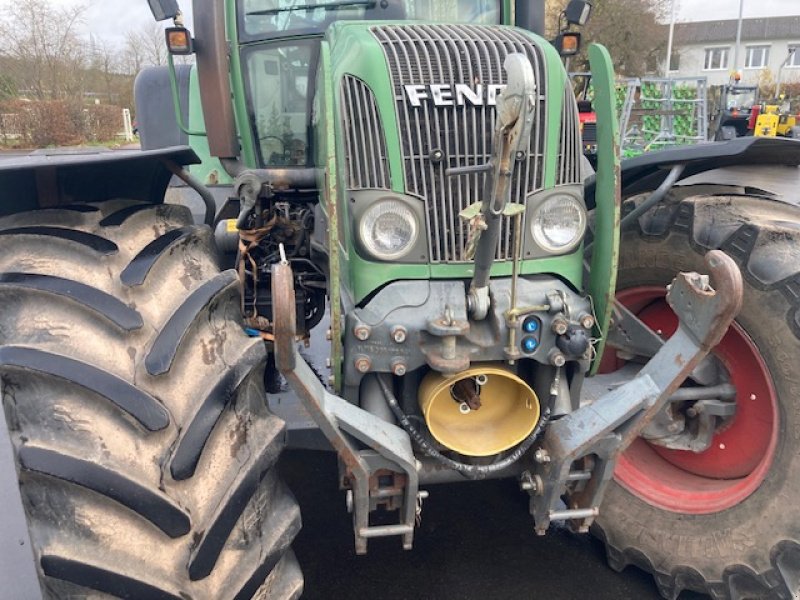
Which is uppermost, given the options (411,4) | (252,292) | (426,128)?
(411,4)

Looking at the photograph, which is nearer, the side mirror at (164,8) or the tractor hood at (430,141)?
the tractor hood at (430,141)

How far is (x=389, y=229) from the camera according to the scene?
225 centimetres

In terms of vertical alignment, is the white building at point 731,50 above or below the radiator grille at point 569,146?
above

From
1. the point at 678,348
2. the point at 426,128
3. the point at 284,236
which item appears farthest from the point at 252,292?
the point at 678,348

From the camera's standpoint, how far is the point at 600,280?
2.41 m

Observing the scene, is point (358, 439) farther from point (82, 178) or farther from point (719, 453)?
point (719, 453)

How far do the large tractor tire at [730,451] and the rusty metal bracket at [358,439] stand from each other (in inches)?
43.9

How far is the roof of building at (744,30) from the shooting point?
60.3m

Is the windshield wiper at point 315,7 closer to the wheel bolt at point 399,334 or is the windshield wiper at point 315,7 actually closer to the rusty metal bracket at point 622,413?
the wheel bolt at point 399,334

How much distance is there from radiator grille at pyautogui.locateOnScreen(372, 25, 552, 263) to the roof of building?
61566 mm

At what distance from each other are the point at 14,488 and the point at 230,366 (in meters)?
1.62

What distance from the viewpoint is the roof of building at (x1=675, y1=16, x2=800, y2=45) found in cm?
6031

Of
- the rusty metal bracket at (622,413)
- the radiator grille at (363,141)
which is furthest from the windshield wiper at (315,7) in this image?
the rusty metal bracket at (622,413)

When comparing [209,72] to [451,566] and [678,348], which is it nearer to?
[678,348]
